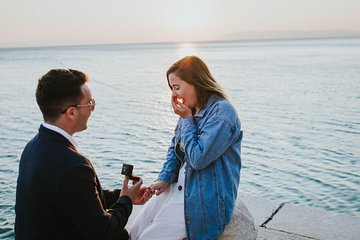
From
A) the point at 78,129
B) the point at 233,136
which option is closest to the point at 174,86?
the point at 233,136

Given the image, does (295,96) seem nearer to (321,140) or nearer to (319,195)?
(321,140)

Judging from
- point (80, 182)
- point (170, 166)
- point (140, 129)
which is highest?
point (80, 182)

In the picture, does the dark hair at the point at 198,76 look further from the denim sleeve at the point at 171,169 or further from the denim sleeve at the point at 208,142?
the denim sleeve at the point at 171,169

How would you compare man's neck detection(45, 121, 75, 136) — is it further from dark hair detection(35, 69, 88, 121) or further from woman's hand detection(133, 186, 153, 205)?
woman's hand detection(133, 186, 153, 205)

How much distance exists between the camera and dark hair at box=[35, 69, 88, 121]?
2695 millimetres

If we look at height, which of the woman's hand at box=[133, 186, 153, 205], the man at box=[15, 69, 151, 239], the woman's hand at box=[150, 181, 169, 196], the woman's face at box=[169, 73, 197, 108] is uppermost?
the woman's face at box=[169, 73, 197, 108]

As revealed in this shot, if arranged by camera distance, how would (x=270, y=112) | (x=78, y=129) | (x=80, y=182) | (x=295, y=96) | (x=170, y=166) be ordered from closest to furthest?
(x=80, y=182) < (x=78, y=129) < (x=170, y=166) < (x=270, y=112) < (x=295, y=96)

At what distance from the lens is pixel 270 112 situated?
17312 millimetres

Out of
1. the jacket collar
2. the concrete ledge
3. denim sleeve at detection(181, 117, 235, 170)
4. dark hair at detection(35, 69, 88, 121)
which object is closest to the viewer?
dark hair at detection(35, 69, 88, 121)

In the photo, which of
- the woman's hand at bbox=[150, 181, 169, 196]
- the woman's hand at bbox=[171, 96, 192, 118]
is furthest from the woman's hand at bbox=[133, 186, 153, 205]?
the woman's hand at bbox=[171, 96, 192, 118]

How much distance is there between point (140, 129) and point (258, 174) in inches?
244

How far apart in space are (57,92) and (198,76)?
1.17 metres

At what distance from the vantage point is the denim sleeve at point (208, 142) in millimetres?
3068

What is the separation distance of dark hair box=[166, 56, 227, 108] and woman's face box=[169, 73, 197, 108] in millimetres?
26
